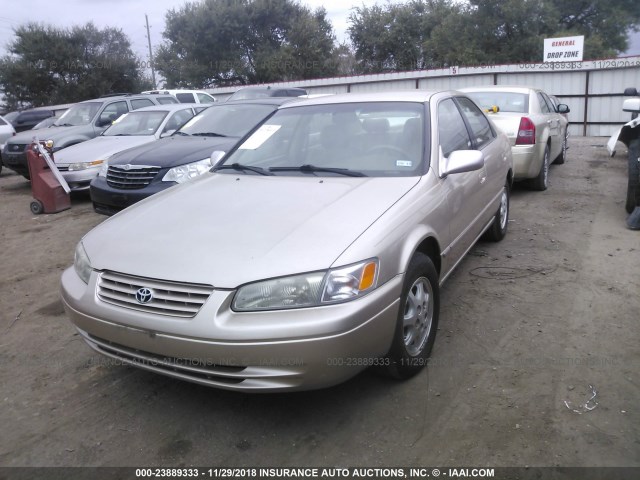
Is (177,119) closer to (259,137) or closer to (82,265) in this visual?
(259,137)

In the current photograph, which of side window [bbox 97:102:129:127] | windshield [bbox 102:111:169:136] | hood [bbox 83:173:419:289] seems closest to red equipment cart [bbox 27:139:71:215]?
windshield [bbox 102:111:169:136]

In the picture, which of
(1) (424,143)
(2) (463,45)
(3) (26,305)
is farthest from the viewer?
(2) (463,45)

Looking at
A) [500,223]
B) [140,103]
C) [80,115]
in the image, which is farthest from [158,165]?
[80,115]

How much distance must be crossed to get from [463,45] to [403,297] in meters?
33.0

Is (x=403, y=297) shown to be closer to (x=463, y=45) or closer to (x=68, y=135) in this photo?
(x=68, y=135)

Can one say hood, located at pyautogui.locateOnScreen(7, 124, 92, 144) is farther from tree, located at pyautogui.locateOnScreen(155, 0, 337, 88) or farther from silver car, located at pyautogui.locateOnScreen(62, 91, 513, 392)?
tree, located at pyautogui.locateOnScreen(155, 0, 337, 88)

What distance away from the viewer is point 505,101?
8117mm

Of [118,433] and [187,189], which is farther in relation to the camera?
[187,189]

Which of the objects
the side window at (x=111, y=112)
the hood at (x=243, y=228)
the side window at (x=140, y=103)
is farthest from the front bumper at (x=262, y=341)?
the side window at (x=140, y=103)

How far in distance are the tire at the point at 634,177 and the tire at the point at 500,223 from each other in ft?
5.04

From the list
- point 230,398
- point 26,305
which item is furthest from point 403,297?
point 26,305

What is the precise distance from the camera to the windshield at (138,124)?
30.6ft

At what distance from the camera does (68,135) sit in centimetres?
1053

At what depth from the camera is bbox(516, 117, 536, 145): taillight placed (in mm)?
7352
